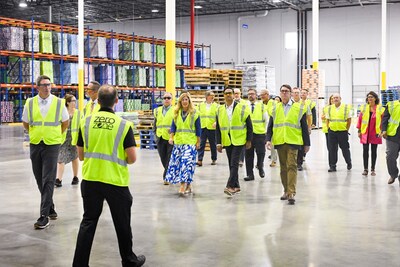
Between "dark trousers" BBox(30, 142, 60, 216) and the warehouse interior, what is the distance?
1.20 ft

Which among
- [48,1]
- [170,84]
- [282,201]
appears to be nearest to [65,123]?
[282,201]

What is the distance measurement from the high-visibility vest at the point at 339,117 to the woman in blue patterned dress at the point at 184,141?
4.23 metres

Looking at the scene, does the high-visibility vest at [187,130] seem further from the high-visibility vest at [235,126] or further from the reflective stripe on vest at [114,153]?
the reflective stripe on vest at [114,153]

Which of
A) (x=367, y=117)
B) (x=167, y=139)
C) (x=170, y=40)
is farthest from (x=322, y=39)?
(x=167, y=139)

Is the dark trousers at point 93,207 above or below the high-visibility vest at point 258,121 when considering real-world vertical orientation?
below

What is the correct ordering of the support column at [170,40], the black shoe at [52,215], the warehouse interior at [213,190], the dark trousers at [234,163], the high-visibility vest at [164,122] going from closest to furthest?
the warehouse interior at [213,190], the black shoe at [52,215], the dark trousers at [234,163], the high-visibility vest at [164,122], the support column at [170,40]

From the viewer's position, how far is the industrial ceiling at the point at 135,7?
38625 millimetres

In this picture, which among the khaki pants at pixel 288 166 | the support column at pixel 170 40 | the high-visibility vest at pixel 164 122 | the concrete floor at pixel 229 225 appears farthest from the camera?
the support column at pixel 170 40

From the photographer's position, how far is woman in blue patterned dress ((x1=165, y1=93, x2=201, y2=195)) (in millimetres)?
9609

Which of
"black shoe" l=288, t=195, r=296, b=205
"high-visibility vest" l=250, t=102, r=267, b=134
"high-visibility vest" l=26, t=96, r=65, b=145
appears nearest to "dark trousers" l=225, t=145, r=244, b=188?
"black shoe" l=288, t=195, r=296, b=205

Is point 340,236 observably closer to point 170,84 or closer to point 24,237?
point 24,237

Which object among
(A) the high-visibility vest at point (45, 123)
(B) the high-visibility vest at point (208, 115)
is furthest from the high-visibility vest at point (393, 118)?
(A) the high-visibility vest at point (45, 123)

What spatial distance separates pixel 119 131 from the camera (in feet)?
16.7

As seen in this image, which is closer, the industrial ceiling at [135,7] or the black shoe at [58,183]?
Result: the black shoe at [58,183]
